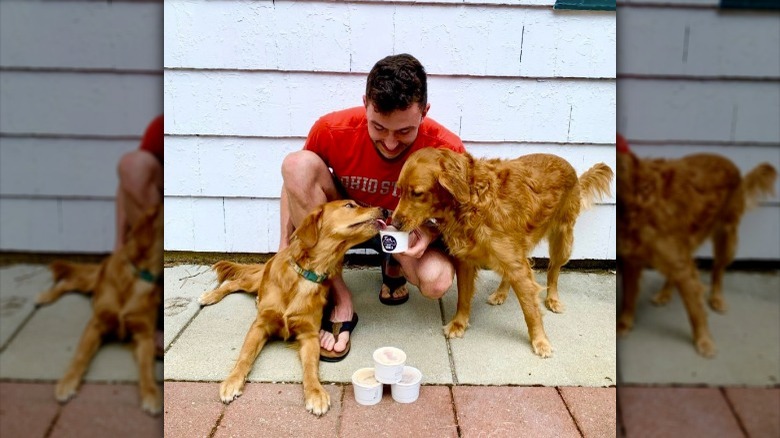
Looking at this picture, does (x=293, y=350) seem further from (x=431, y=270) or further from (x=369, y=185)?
(x=369, y=185)

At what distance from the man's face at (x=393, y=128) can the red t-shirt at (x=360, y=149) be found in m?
0.08

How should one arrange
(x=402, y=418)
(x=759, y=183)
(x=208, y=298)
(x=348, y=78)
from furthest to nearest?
1. (x=348, y=78)
2. (x=208, y=298)
3. (x=402, y=418)
4. (x=759, y=183)

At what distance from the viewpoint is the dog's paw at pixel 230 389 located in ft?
7.53

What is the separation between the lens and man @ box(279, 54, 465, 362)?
275 cm

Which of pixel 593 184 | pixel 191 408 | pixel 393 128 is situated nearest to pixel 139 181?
pixel 191 408

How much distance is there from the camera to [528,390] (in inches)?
95.0

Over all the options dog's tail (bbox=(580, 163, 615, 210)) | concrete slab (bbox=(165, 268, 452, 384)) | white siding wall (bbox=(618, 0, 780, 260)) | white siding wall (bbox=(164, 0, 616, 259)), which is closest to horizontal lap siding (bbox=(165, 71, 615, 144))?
A: white siding wall (bbox=(164, 0, 616, 259))

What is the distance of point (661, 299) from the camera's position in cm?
45

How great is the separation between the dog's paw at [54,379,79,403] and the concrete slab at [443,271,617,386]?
7.16 ft

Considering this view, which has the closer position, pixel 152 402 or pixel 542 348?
pixel 152 402

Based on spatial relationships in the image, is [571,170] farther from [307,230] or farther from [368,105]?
[307,230]

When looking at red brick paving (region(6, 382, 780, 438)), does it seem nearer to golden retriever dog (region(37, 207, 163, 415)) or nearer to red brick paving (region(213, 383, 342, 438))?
red brick paving (region(213, 383, 342, 438))

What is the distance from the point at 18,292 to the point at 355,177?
257 cm

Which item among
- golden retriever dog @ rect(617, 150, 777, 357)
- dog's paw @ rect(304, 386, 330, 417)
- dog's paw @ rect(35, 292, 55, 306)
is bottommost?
dog's paw @ rect(304, 386, 330, 417)
